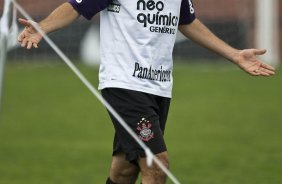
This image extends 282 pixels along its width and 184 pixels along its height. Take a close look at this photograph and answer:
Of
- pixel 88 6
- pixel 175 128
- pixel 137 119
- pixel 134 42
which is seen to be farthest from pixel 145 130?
pixel 175 128

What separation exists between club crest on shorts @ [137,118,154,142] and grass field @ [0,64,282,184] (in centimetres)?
305

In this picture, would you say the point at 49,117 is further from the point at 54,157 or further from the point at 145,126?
the point at 145,126

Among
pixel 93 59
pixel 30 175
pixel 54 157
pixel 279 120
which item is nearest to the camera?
pixel 30 175

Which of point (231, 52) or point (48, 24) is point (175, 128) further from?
point (48, 24)

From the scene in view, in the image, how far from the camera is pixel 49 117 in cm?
1425

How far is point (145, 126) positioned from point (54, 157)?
494 centimetres

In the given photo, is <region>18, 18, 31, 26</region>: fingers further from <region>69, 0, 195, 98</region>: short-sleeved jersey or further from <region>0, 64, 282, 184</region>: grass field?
<region>0, 64, 282, 184</region>: grass field

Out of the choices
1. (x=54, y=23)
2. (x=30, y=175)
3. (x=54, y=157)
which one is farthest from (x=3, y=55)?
(x=54, y=157)

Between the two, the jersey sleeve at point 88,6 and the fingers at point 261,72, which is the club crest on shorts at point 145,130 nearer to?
the jersey sleeve at point 88,6

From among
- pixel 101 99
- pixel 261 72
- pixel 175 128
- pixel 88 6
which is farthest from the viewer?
pixel 175 128

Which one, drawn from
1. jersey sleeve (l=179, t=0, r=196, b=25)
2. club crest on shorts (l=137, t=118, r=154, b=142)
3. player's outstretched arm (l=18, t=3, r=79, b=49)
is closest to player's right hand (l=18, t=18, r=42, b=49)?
player's outstretched arm (l=18, t=3, r=79, b=49)

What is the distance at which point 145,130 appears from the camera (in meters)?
6.09

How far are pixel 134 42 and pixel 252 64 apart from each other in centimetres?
90

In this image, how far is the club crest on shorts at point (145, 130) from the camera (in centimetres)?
609
